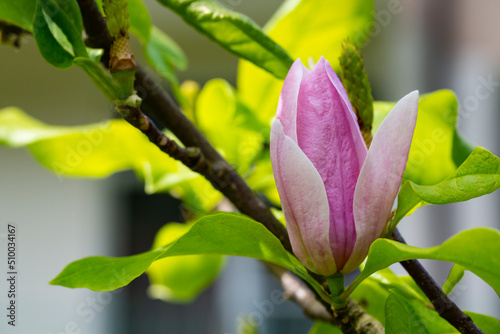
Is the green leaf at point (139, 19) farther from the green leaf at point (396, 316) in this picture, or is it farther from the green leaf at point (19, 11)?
the green leaf at point (396, 316)

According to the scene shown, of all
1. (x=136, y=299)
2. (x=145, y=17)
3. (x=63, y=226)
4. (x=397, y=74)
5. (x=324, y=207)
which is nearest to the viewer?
(x=324, y=207)

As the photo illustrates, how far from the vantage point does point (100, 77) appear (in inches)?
13.3

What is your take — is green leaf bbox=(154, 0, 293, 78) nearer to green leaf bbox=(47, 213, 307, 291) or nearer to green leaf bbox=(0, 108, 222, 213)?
green leaf bbox=(47, 213, 307, 291)

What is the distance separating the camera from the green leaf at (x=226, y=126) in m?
0.68

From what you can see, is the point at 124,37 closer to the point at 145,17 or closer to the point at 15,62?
the point at 145,17

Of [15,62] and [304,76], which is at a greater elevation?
[304,76]

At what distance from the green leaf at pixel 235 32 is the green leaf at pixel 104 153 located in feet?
0.92

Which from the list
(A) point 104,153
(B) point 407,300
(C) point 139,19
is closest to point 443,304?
(B) point 407,300

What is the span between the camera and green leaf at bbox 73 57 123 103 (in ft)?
1.08

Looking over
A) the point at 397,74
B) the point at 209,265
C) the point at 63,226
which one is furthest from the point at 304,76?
the point at 63,226

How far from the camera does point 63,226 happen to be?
3346 millimetres

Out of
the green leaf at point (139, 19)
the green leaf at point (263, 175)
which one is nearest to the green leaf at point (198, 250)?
the green leaf at point (139, 19)

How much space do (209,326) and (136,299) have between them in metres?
0.54

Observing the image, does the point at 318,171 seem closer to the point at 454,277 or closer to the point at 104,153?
the point at 454,277
